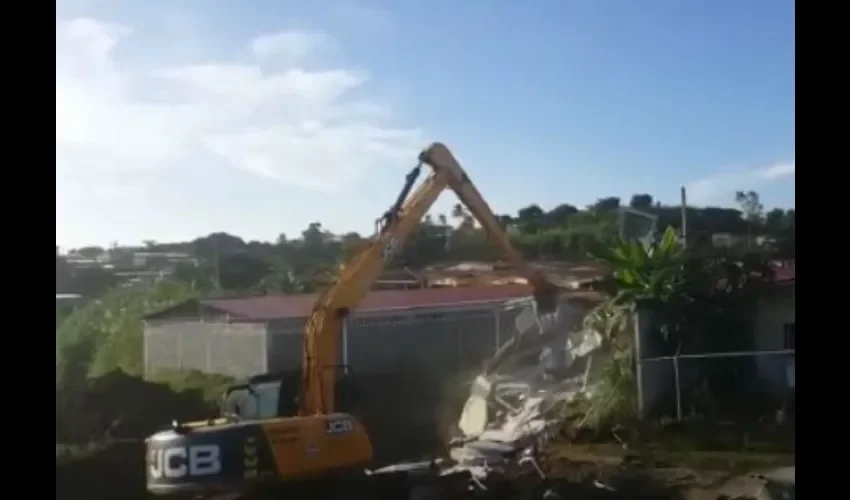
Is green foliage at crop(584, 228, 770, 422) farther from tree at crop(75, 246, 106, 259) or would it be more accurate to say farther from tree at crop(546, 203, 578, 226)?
tree at crop(75, 246, 106, 259)

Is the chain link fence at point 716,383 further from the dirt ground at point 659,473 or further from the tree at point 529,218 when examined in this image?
the tree at point 529,218

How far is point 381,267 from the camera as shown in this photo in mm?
1704

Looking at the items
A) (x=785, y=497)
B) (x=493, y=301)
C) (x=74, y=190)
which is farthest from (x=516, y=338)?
(x=74, y=190)

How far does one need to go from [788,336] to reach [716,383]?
0.16m

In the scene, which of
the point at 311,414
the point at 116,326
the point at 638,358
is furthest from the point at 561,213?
the point at 116,326

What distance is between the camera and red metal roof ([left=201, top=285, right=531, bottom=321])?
170 cm

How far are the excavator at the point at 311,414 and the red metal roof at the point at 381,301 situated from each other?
0.02m

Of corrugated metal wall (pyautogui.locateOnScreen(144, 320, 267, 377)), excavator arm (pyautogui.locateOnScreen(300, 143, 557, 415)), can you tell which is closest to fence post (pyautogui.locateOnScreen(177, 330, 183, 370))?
corrugated metal wall (pyautogui.locateOnScreen(144, 320, 267, 377))

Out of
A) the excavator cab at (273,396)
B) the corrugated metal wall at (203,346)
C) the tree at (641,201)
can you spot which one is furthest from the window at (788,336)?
the corrugated metal wall at (203,346)

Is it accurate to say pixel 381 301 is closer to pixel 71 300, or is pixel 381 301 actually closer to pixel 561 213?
pixel 561 213

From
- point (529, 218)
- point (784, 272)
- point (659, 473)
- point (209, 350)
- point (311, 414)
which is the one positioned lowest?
point (659, 473)

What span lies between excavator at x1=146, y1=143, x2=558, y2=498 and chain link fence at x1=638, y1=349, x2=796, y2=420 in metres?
0.24
